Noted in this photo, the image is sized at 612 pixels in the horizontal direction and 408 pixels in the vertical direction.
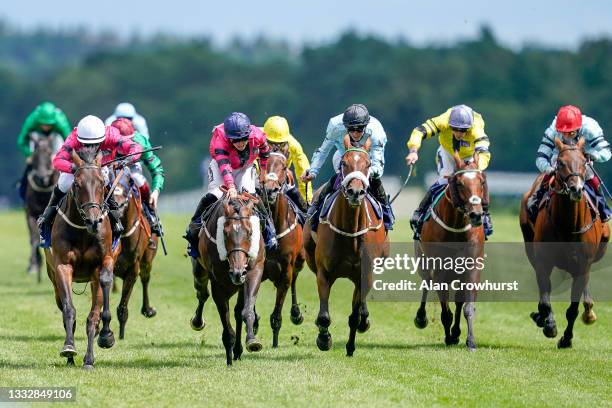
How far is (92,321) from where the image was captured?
1428 centimetres

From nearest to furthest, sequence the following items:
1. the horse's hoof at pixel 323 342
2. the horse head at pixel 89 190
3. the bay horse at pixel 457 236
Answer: the horse head at pixel 89 190 → the horse's hoof at pixel 323 342 → the bay horse at pixel 457 236

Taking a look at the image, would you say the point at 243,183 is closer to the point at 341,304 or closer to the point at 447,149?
the point at 447,149

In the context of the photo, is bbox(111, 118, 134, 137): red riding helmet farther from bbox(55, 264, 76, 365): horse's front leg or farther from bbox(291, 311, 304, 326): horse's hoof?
bbox(55, 264, 76, 365): horse's front leg

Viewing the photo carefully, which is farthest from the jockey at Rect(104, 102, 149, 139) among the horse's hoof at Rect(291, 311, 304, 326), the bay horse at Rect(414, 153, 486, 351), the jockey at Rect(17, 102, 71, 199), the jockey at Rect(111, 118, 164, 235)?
the bay horse at Rect(414, 153, 486, 351)

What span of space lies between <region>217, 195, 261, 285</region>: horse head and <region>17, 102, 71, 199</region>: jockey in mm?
10354

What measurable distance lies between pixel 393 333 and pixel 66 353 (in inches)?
210

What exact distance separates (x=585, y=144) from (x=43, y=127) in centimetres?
1083

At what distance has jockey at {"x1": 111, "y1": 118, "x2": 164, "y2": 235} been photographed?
57.0 ft

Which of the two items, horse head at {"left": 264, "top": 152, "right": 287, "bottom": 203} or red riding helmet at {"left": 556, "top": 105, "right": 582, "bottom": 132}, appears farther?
red riding helmet at {"left": 556, "top": 105, "right": 582, "bottom": 132}

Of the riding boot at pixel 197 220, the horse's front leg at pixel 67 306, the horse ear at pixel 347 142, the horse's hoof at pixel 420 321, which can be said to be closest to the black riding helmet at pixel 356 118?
the horse ear at pixel 347 142

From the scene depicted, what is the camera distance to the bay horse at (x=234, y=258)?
45.8 ft

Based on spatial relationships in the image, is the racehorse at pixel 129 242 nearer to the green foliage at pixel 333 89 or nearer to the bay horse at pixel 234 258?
the bay horse at pixel 234 258

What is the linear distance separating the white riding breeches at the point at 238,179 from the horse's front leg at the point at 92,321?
1.57 meters

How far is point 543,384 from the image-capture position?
1343 centimetres
